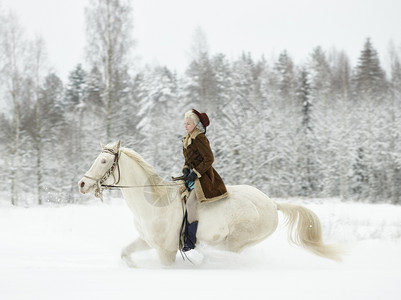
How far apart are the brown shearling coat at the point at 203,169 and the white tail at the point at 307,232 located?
1106 mm

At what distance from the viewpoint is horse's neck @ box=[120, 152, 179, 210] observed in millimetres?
5082

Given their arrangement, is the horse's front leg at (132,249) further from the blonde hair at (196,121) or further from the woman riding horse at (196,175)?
the blonde hair at (196,121)

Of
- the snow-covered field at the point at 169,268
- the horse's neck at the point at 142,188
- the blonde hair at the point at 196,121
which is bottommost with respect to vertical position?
the snow-covered field at the point at 169,268

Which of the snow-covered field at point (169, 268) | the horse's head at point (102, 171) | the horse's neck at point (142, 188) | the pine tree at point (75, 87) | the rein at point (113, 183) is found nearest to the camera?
the snow-covered field at point (169, 268)

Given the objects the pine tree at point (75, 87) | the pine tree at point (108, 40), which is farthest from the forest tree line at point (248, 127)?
the pine tree at point (108, 40)

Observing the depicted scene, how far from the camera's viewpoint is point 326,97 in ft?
90.4

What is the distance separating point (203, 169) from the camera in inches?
198

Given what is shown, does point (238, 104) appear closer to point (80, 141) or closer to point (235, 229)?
point (80, 141)

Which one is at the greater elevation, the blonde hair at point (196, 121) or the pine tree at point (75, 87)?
the pine tree at point (75, 87)

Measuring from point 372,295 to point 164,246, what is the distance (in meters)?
2.82

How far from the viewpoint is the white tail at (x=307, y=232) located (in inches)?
206

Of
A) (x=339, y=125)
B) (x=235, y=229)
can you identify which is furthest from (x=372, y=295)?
(x=339, y=125)

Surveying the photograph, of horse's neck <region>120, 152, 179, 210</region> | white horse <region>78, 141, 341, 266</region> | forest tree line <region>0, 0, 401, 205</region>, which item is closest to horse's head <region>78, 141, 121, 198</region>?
white horse <region>78, 141, 341, 266</region>

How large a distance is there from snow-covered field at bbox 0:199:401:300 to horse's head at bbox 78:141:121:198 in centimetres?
106
